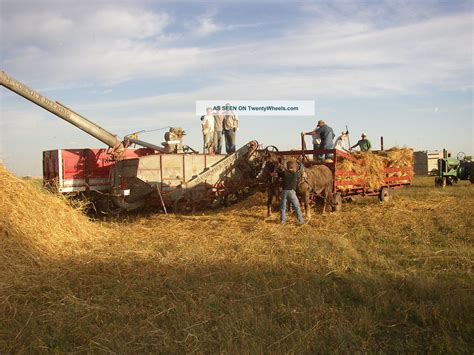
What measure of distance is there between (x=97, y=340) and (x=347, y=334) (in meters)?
2.44

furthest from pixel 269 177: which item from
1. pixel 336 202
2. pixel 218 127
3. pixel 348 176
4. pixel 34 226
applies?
pixel 34 226

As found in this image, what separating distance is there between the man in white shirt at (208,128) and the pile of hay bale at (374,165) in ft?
14.6

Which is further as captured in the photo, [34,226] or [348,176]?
[348,176]

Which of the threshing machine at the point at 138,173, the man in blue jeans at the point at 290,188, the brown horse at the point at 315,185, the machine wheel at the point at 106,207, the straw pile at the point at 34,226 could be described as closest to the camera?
the straw pile at the point at 34,226

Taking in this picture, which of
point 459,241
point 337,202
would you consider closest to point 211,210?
point 337,202

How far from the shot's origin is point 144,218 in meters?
12.6

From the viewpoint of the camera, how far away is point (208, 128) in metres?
15.0

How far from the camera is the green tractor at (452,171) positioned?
21891 millimetres

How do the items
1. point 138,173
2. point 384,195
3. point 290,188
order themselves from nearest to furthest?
1. point 290,188
2. point 138,173
3. point 384,195

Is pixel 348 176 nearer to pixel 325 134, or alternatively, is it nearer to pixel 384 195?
pixel 325 134

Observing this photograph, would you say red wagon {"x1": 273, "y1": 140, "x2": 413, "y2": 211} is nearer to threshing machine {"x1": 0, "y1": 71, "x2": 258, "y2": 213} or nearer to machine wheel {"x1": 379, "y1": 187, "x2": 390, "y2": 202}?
machine wheel {"x1": 379, "y1": 187, "x2": 390, "y2": 202}

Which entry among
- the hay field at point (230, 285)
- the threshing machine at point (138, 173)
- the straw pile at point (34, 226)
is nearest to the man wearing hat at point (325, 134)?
the threshing machine at point (138, 173)

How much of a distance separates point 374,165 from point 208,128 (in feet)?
18.0

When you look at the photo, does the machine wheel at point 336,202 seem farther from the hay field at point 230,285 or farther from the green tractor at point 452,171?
the green tractor at point 452,171
